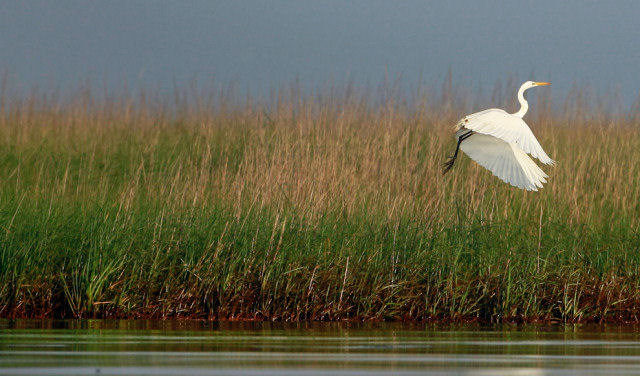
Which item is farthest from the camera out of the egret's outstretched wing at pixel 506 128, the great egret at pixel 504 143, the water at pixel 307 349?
the great egret at pixel 504 143

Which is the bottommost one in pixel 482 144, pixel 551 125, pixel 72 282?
pixel 72 282

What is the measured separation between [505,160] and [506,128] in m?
0.92

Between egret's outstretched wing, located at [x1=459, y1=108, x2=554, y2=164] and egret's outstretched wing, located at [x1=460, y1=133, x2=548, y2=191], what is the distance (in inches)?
26.5

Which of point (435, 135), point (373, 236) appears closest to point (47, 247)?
point (373, 236)

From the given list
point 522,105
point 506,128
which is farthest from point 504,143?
point 506,128

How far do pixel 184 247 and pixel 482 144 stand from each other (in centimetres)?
381

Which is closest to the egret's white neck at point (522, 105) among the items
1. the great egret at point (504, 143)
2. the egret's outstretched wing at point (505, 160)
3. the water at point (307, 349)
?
the great egret at point (504, 143)

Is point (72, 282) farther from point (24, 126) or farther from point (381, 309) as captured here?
point (24, 126)

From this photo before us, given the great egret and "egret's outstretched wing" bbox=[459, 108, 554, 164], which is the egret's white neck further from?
"egret's outstretched wing" bbox=[459, 108, 554, 164]

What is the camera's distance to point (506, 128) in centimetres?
877

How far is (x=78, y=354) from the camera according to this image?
4672 mm

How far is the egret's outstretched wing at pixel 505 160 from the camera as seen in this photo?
9.42 metres

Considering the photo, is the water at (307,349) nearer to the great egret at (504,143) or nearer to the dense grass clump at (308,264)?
the dense grass clump at (308,264)

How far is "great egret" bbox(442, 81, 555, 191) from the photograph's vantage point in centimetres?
876
